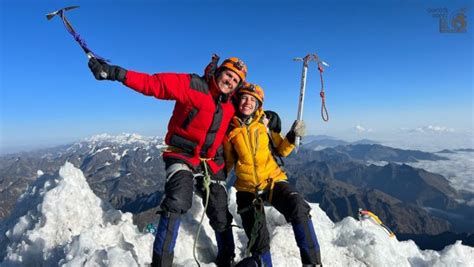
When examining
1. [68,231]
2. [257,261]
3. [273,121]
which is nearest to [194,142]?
[273,121]

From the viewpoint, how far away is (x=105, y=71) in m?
5.51

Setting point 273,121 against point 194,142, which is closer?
point 194,142

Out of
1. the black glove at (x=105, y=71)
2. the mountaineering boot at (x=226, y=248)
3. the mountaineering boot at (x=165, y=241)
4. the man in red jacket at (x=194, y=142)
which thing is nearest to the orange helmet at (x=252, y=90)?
the man in red jacket at (x=194, y=142)

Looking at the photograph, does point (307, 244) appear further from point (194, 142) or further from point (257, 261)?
point (194, 142)

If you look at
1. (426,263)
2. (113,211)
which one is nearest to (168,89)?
(113,211)

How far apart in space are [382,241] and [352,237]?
2.54 feet

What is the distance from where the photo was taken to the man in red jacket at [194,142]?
6.23 m

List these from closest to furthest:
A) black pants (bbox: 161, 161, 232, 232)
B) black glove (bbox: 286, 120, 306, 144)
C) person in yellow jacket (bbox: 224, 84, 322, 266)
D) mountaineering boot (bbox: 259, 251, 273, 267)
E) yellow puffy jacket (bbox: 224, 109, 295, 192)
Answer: black pants (bbox: 161, 161, 232, 232) < person in yellow jacket (bbox: 224, 84, 322, 266) < mountaineering boot (bbox: 259, 251, 273, 267) < yellow puffy jacket (bbox: 224, 109, 295, 192) < black glove (bbox: 286, 120, 306, 144)

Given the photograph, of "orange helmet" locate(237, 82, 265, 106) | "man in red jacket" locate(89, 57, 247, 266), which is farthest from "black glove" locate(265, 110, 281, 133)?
"man in red jacket" locate(89, 57, 247, 266)

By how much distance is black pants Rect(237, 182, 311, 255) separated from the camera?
6698 millimetres

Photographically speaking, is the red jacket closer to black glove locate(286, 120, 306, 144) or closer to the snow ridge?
black glove locate(286, 120, 306, 144)

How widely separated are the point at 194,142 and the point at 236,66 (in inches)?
75.8

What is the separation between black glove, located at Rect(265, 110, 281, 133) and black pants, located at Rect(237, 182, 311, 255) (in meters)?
1.68

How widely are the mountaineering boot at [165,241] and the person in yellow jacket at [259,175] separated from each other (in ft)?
5.61
